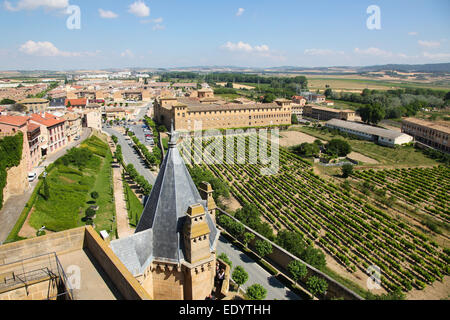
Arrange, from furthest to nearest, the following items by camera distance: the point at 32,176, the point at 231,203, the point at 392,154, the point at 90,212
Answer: the point at 392,154 < the point at 231,203 < the point at 32,176 < the point at 90,212

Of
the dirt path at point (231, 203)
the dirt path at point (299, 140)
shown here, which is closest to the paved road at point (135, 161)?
the dirt path at point (231, 203)

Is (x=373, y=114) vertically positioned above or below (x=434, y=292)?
above

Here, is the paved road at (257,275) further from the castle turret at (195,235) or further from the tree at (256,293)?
the castle turret at (195,235)

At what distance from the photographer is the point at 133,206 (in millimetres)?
33344

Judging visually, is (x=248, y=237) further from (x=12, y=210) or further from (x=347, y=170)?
(x=347, y=170)

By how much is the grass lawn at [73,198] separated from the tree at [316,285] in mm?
18133

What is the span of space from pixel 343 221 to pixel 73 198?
94.1 feet

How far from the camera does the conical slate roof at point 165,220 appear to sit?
952cm

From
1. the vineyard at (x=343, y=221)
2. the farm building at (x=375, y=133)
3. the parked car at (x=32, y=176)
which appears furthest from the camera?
the farm building at (x=375, y=133)

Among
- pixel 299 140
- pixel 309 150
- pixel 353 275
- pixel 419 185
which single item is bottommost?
pixel 353 275

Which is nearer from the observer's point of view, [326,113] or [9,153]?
[9,153]

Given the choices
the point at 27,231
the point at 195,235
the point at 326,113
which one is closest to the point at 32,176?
the point at 27,231

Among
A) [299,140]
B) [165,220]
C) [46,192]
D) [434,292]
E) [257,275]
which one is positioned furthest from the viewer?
[299,140]

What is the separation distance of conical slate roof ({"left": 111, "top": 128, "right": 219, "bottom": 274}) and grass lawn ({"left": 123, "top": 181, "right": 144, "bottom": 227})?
2004 centimetres
